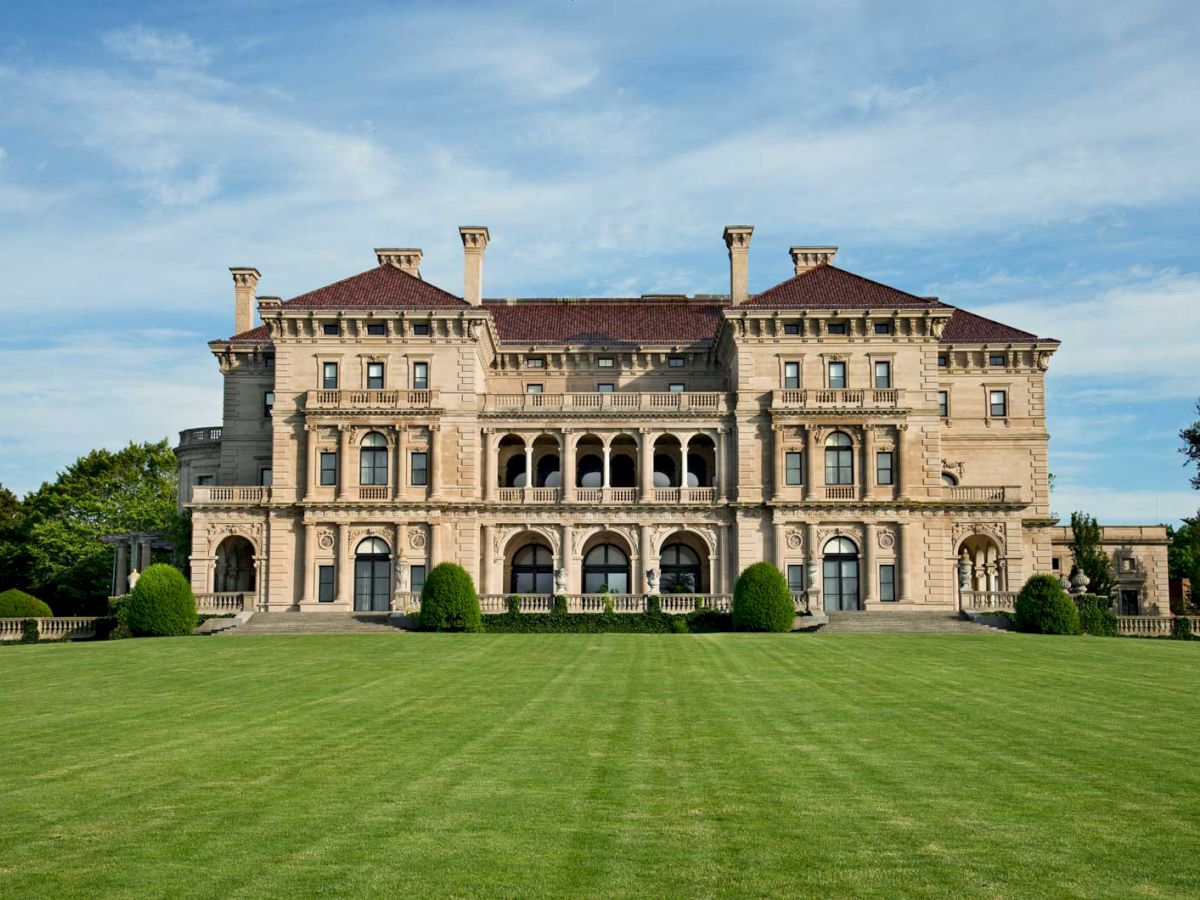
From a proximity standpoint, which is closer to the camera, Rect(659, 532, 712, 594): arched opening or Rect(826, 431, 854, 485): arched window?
Rect(826, 431, 854, 485): arched window

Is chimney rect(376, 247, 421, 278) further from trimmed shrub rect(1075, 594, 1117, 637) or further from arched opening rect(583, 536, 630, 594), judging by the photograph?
trimmed shrub rect(1075, 594, 1117, 637)

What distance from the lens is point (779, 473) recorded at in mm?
59688

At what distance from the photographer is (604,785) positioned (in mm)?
14430

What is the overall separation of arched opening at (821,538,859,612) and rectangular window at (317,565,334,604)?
23904 millimetres

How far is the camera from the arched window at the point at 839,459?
60344 millimetres

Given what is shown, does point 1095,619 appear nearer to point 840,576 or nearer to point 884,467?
point 840,576

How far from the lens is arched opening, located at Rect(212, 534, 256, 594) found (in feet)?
202

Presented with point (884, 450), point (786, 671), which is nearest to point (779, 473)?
point (884, 450)

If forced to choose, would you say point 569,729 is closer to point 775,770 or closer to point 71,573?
point 775,770

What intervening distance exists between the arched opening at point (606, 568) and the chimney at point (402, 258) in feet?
58.6

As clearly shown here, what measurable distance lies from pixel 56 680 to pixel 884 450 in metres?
41.8

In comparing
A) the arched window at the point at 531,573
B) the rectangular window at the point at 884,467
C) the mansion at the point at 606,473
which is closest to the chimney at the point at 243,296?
the mansion at the point at 606,473

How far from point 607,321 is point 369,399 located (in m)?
15.3

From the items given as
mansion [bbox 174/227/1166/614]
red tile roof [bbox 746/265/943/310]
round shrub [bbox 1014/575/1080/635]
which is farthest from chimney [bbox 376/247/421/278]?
round shrub [bbox 1014/575/1080/635]
